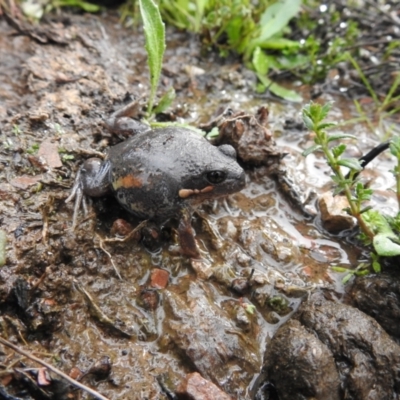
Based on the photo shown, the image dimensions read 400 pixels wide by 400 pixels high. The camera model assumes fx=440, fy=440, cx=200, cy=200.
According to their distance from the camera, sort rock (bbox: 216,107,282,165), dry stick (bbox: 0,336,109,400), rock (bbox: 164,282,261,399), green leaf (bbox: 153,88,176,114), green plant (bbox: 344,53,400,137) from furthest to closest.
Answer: green plant (bbox: 344,53,400,137) → green leaf (bbox: 153,88,176,114) → rock (bbox: 216,107,282,165) → rock (bbox: 164,282,261,399) → dry stick (bbox: 0,336,109,400)

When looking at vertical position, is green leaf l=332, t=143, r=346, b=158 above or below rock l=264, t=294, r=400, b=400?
above

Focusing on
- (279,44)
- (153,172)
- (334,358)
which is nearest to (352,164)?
(334,358)

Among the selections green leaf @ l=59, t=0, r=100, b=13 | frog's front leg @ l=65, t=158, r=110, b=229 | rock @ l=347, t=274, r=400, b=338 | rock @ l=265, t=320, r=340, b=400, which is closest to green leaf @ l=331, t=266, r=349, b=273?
rock @ l=347, t=274, r=400, b=338

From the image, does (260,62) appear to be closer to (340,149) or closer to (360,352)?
(340,149)

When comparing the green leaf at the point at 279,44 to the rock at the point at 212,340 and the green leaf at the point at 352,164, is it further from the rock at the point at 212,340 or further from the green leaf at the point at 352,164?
the rock at the point at 212,340

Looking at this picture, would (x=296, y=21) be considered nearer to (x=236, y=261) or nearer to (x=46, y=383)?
(x=236, y=261)

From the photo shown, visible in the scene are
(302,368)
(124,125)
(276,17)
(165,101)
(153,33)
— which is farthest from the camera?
(276,17)

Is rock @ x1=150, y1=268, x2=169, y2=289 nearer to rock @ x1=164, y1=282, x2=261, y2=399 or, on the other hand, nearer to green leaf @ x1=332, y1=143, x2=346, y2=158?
rock @ x1=164, y1=282, x2=261, y2=399
